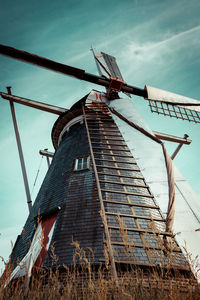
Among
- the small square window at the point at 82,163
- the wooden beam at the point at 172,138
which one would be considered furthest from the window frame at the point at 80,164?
the wooden beam at the point at 172,138

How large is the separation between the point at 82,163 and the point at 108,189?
5.82ft

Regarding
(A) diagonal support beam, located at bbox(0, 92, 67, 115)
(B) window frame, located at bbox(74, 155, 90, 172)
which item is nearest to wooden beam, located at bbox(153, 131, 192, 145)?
(A) diagonal support beam, located at bbox(0, 92, 67, 115)

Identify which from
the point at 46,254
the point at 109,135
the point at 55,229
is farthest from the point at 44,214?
the point at 109,135

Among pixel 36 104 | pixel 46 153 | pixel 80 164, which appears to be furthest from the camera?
pixel 46 153

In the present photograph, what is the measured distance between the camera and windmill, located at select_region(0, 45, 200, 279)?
423cm

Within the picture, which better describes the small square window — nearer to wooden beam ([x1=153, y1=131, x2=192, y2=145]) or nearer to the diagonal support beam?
the diagonal support beam

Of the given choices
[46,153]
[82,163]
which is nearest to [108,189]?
[82,163]

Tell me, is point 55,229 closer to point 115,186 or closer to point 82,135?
point 115,186

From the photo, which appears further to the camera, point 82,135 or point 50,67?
point 50,67

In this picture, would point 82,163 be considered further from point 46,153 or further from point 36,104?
point 46,153

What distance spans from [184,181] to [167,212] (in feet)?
5.27

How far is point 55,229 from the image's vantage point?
18.8 ft

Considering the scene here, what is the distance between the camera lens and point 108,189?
6277 millimetres

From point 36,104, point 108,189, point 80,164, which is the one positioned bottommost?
point 108,189
